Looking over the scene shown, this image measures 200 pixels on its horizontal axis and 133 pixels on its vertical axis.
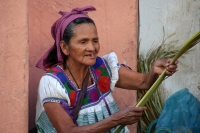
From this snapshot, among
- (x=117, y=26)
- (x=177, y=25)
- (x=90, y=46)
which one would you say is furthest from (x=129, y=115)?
(x=177, y=25)

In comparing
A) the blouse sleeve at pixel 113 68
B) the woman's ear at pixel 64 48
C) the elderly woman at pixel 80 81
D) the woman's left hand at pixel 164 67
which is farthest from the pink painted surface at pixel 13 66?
the woman's left hand at pixel 164 67

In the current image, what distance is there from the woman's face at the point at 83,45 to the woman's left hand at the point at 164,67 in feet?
1.43

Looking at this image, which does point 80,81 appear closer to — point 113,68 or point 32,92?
point 113,68

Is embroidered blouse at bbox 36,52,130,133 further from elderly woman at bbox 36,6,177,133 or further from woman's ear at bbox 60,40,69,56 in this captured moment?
woman's ear at bbox 60,40,69,56

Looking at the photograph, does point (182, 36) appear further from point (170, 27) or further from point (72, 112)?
point (72, 112)

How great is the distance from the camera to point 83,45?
3.74 m

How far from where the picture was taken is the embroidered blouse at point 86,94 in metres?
3.77

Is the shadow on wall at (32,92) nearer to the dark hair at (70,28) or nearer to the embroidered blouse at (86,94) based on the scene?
the embroidered blouse at (86,94)

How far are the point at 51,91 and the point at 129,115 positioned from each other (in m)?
0.61

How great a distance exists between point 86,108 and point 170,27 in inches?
49.7

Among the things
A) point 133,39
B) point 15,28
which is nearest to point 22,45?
point 15,28

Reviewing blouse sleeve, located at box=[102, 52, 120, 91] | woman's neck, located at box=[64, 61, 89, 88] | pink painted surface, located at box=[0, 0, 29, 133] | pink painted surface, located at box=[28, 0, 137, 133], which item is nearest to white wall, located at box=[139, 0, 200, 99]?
pink painted surface, located at box=[28, 0, 137, 133]

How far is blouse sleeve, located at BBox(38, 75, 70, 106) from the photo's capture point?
147 inches

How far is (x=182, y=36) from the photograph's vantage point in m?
4.70
